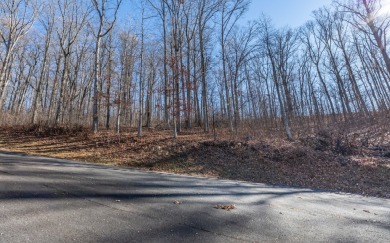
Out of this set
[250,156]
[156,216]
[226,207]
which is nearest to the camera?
[156,216]

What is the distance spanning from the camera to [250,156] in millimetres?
13078

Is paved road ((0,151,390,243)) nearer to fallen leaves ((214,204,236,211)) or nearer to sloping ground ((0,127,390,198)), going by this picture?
fallen leaves ((214,204,236,211))

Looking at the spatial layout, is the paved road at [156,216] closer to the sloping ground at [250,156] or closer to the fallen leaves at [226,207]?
the fallen leaves at [226,207]

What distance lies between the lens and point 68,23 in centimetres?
2356

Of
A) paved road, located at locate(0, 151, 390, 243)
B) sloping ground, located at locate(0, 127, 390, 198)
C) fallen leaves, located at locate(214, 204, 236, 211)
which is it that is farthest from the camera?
sloping ground, located at locate(0, 127, 390, 198)

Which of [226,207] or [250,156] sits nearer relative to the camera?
[226,207]

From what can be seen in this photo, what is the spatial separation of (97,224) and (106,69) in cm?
2417

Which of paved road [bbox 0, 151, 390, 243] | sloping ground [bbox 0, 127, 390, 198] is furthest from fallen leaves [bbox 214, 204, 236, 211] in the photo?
sloping ground [bbox 0, 127, 390, 198]

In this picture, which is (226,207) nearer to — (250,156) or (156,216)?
(156,216)

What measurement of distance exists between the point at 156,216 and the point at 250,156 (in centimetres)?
980

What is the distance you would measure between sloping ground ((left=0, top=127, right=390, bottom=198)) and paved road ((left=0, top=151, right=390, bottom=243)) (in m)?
4.72

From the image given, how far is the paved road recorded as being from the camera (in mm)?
3244

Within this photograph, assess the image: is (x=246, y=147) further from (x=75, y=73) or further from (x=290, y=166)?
(x=75, y=73)

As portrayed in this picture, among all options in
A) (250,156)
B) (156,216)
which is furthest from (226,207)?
(250,156)
